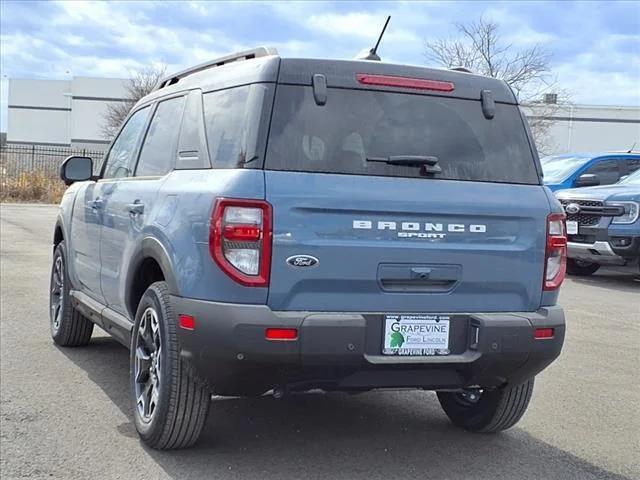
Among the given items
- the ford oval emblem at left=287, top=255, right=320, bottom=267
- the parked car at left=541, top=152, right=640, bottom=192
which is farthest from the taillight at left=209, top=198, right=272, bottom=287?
the parked car at left=541, top=152, right=640, bottom=192

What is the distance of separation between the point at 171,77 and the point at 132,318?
1.72 metres

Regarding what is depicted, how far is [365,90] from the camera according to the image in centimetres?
412

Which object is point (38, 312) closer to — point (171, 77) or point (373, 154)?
point (171, 77)

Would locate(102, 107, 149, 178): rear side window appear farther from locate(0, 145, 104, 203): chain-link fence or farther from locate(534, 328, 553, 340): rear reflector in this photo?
locate(0, 145, 104, 203): chain-link fence

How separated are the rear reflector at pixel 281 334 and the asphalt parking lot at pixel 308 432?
0.83 m

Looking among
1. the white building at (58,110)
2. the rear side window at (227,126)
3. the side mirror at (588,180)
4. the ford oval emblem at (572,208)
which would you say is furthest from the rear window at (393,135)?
the white building at (58,110)

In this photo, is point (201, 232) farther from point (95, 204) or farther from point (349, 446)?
point (95, 204)

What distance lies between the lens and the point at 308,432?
484cm

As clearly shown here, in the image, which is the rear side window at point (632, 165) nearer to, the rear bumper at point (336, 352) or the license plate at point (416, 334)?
the rear bumper at point (336, 352)

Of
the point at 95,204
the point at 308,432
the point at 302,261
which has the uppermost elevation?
the point at 95,204

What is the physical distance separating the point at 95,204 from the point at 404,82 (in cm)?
264

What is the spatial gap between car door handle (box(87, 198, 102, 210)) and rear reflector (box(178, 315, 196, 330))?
2004 millimetres

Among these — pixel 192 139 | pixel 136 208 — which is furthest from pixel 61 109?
pixel 192 139

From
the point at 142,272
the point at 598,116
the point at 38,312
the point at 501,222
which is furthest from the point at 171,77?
the point at 598,116
